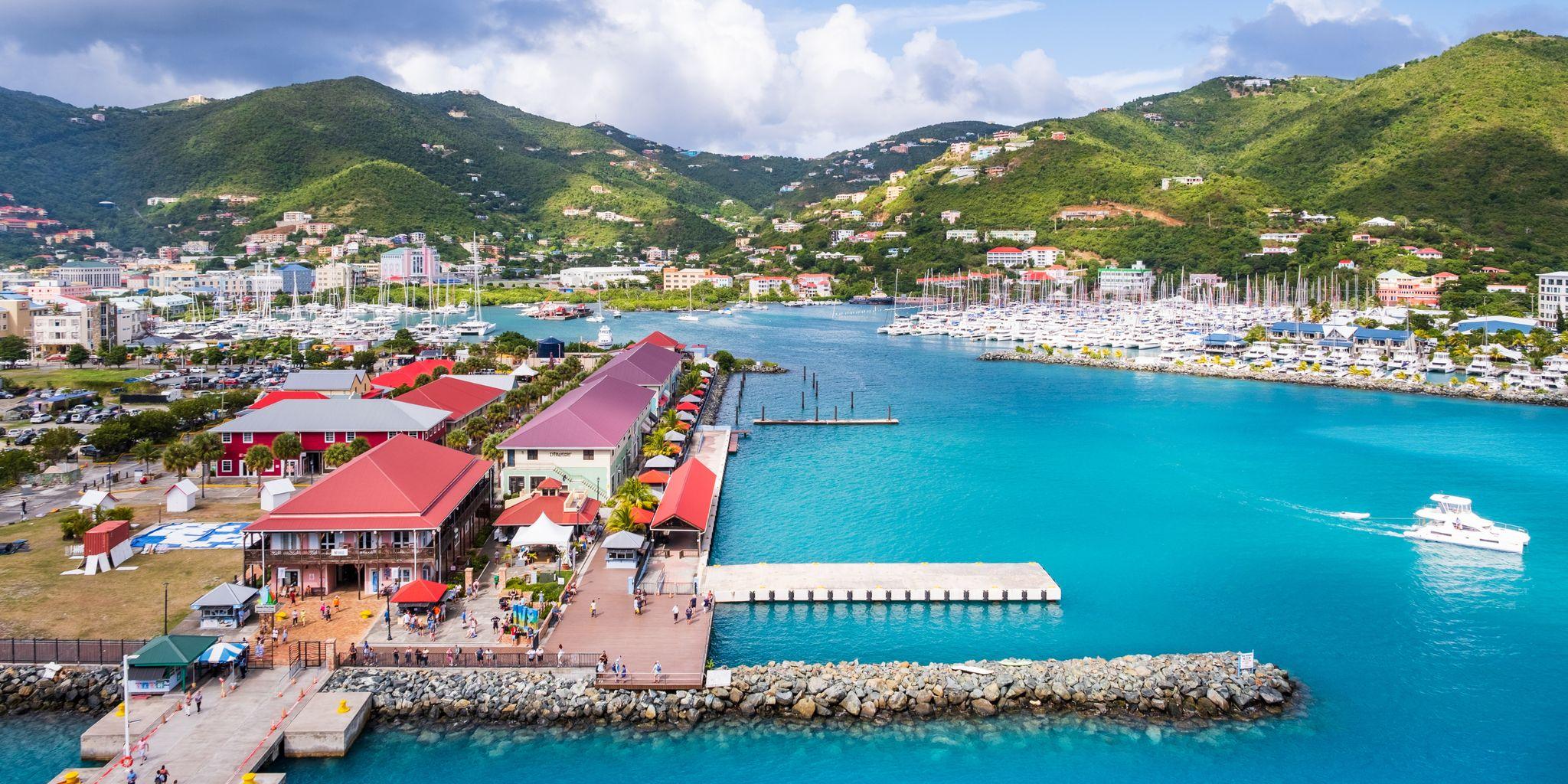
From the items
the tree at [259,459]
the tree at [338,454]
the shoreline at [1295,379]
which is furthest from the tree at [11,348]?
the shoreline at [1295,379]

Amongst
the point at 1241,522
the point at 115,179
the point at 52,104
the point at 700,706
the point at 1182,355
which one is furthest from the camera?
the point at 52,104

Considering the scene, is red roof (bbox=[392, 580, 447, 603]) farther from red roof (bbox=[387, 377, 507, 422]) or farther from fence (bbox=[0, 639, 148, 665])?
red roof (bbox=[387, 377, 507, 422])

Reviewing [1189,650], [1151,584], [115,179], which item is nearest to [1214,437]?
[1151,584]

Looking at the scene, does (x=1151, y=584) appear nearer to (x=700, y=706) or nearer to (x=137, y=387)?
(x=700, y=706)

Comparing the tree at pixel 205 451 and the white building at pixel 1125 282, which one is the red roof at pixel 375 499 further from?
the white building at pixel 1125 282

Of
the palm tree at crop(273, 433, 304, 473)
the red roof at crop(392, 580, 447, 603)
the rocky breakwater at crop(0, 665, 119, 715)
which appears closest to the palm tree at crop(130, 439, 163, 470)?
the palm tree at crop(273, 433, 304, 473)

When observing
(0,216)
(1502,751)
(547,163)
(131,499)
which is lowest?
(1502,751)
